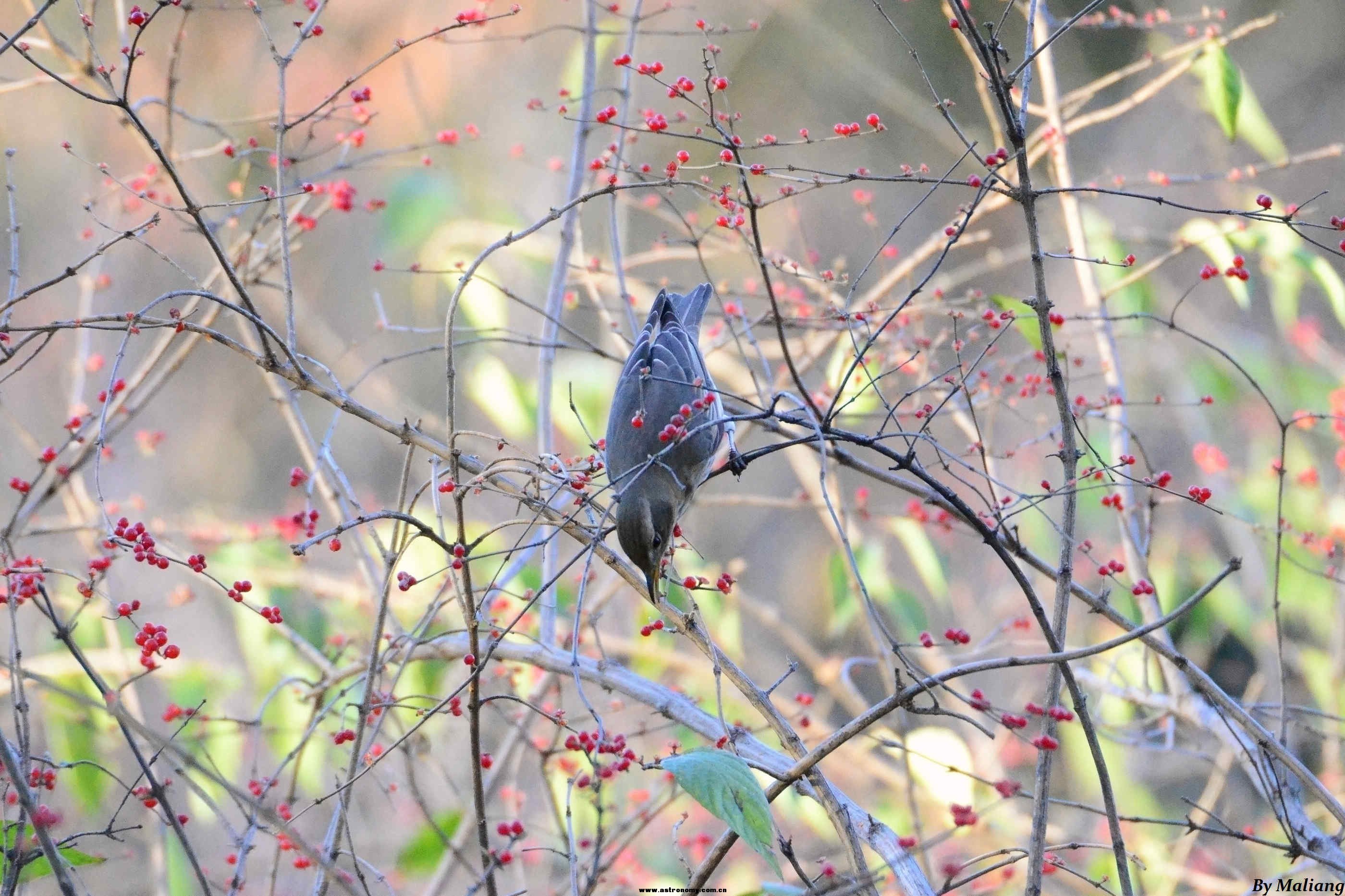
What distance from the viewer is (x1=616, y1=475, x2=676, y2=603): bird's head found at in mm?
3906

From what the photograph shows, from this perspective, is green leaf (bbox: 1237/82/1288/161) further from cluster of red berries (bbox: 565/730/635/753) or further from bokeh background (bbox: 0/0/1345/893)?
cluster of red berries (bbox: 565/730/635/753)

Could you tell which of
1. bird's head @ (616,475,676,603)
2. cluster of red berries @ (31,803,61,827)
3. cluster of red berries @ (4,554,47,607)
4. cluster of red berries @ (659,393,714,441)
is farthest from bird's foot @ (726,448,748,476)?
cluster of red berries @ (31,803,61,827)

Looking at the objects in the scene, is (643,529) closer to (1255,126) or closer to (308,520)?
(308,520)

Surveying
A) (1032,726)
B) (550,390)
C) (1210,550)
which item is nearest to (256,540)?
(550,390)

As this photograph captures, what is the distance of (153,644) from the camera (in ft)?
8.83

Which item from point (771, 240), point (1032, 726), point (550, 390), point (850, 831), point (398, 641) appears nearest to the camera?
point (850, 831)

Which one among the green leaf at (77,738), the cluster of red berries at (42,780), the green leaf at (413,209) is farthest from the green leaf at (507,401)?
the cluster of red berries at (42,780)

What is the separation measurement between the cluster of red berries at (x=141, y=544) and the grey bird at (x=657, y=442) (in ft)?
5.26

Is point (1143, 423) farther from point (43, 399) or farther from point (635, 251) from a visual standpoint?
point (43, 399)

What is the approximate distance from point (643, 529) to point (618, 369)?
8.67 feet

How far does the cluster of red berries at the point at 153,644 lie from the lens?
104 inches

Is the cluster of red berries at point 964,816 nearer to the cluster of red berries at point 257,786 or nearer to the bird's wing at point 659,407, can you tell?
the cluster of red berries at point 257,786

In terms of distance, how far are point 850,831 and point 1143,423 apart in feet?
27.1

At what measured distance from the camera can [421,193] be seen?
5918 millimetres
